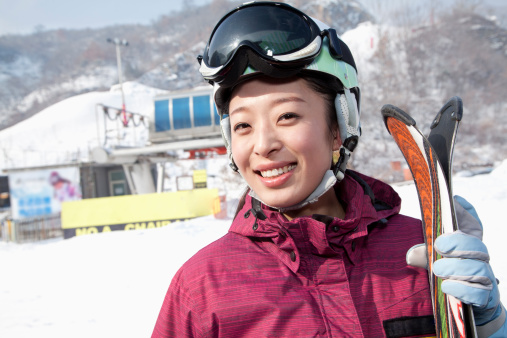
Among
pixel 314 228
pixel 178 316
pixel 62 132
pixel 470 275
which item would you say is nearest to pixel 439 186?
pixel 470 275

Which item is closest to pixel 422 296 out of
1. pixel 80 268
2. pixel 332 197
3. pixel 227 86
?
pixel 332 197

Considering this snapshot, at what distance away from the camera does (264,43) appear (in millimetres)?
1638

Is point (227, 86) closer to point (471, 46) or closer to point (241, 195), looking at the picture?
point (241, 195)

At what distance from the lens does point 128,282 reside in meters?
6.54

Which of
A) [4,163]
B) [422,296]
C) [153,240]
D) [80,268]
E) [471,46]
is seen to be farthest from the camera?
[471,46]

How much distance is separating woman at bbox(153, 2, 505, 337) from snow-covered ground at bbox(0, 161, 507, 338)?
358 centimetres

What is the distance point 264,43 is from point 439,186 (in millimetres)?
909

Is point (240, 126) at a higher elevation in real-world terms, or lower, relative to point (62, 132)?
lower

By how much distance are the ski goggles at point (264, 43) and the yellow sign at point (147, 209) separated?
1275cm

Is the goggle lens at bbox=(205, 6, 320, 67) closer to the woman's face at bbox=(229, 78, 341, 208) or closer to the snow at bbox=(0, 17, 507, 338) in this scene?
the woman's face at bbox=(229, 78, 341, 208)

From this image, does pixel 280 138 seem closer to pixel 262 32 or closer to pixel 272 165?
pixel 272 165

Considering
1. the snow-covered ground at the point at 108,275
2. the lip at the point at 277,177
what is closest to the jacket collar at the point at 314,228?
the lip at the point at 277,177

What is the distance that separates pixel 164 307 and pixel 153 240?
340 inches

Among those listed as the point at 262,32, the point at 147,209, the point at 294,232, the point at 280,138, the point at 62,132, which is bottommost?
the point at 147,209
